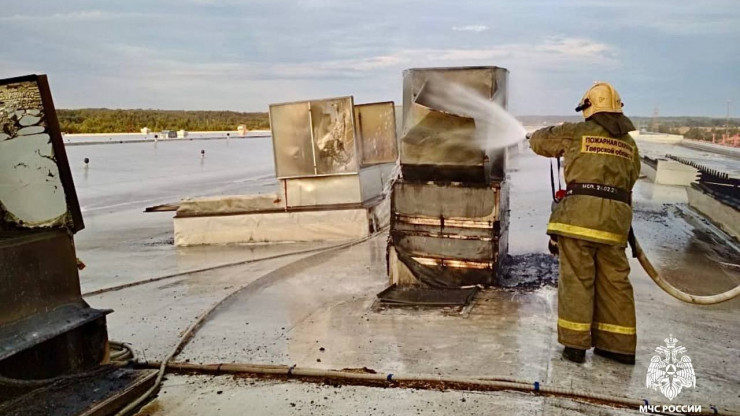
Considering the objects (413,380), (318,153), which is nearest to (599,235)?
(413,380)

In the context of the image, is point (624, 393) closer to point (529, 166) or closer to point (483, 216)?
point (483, 216)

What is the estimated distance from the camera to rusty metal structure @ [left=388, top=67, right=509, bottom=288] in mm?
5066

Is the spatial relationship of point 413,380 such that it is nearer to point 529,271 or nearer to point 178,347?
point 178,347

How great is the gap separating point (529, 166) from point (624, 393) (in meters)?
16.9

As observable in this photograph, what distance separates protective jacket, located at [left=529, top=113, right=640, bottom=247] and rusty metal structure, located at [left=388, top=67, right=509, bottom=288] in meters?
1.51

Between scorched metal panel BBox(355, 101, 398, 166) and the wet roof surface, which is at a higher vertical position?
scorched metal panel BBox(355, 101, 398, 166)

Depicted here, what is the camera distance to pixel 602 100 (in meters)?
3.53

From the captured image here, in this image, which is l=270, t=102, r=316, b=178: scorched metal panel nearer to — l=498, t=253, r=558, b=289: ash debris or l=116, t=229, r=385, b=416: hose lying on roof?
l=116, t=229, r=385, b=416: hose lying on roof

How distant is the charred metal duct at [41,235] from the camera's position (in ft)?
10.0

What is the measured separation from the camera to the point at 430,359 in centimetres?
358

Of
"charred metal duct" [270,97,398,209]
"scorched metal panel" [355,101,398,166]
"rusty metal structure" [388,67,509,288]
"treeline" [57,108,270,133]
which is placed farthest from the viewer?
"treeline" [57,108,270,133]

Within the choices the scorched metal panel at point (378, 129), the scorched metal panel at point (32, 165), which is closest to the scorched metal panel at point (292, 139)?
the scorched metal panel at point (378, 129)

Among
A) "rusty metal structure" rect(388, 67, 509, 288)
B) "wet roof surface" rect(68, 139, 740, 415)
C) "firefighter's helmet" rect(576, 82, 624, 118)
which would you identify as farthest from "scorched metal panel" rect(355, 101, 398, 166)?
"firefighter's helmet" rect(576, 82, 624, 118)

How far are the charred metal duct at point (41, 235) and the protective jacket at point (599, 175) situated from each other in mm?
2929
